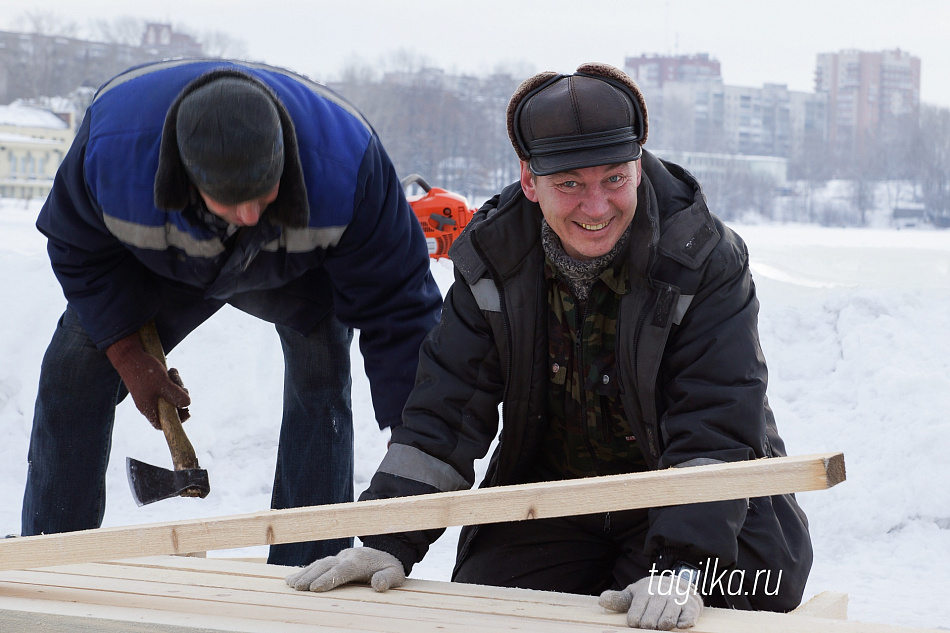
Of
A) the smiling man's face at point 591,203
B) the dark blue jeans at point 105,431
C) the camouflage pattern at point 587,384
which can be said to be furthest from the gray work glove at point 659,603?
the dark blue jeans at point 105,431

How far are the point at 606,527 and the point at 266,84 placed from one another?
4.59 feet

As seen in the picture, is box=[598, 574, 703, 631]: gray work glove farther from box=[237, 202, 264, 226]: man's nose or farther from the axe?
the axe

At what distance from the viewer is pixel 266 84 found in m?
2.45

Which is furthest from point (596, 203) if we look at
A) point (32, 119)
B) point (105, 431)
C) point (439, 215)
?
point (32, 119)

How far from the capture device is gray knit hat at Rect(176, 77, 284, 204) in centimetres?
217

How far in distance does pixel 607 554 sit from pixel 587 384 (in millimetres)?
516

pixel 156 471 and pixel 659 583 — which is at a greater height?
pixel 659 583

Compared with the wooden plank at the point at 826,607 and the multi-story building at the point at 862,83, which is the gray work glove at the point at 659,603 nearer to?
the wooden plank at the point at 826,607

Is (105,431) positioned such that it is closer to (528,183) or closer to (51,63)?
(528,183)

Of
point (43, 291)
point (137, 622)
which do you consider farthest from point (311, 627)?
point (43, 291)

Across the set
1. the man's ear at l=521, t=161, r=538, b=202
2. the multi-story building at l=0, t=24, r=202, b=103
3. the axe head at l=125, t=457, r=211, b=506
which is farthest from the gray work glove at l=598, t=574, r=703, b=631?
the multi-story building at l=0, t=24, r=202, b=103

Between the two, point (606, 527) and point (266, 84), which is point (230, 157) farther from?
point (606, 527)

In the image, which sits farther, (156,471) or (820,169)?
(820,169)

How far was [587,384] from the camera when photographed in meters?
2.23
